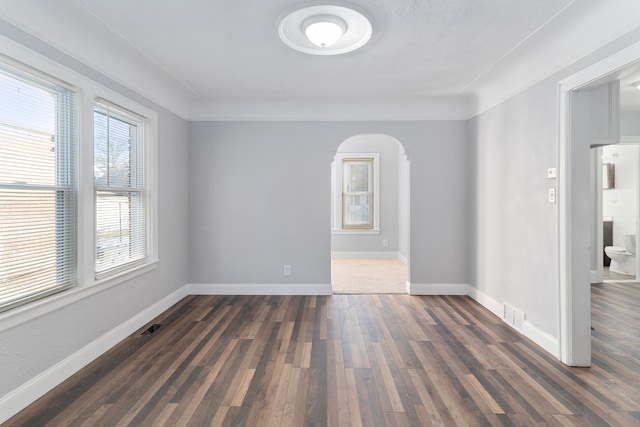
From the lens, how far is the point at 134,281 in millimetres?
3223

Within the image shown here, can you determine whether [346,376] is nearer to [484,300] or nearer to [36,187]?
[484,300]

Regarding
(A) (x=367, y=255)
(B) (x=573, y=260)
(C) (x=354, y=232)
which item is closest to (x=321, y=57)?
(B) (x=573, y=260)

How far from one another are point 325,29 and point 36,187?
2248mm

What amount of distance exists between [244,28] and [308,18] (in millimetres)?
526

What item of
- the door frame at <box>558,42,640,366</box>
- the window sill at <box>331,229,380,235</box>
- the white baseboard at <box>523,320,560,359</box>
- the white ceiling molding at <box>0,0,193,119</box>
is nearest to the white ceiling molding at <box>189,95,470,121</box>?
the white ceiling molding at <box>0,0,193,119</box>

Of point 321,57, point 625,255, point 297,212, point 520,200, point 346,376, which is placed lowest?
point 346,376

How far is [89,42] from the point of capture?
257cm

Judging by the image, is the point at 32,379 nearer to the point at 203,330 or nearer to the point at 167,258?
the point at 203,330

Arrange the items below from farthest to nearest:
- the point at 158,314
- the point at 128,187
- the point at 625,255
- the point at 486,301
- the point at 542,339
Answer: the point at 625,255 < the point at 486,301 < the point at 158,314 < the point at 128,187 < the point at 542,339

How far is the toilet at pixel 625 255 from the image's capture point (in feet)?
17.8

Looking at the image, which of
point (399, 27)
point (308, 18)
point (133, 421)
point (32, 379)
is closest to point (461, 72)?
point (399, 27)

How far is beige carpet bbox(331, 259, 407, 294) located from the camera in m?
Answer: 4.77

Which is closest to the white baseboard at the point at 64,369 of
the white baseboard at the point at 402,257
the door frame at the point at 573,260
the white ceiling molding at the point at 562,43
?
the door frame at the point at 573,260

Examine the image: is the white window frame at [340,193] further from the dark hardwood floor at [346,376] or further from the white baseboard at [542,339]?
the white baseboard at [542,339]
